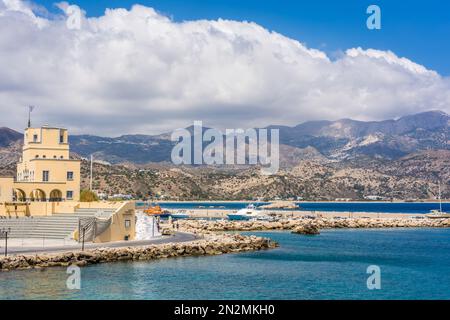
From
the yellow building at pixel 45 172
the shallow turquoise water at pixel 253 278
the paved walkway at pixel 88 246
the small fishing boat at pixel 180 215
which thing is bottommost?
the shallow turquoise water at pixel 253 278

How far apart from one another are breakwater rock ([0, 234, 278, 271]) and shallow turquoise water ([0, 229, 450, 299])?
1.23m

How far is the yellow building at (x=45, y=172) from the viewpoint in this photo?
50469 mm

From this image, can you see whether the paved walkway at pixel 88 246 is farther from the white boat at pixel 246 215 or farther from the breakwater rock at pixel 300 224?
the white boat at pixel 246 215

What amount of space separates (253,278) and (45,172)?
88.8 feet

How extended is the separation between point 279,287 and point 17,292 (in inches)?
550

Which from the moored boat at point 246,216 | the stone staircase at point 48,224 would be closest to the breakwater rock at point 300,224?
the moored boat at point 246,216

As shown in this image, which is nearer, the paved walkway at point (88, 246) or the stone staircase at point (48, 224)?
the paved walkway at point (88, 246)

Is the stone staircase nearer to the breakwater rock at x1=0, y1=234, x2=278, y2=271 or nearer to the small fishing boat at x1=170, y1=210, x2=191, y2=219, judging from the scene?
the breakwater rock at x1=0, y1=234, x2=278, y2=271

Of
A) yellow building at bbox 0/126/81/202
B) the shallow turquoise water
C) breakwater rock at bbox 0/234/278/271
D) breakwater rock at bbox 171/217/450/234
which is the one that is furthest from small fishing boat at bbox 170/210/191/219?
the shallow turquoise water

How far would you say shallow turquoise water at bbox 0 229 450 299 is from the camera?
93.2 ft

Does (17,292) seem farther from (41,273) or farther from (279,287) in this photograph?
(279,287)

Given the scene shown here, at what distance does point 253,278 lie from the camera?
33469 millimetres

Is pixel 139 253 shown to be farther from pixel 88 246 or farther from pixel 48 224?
pixel 48 224

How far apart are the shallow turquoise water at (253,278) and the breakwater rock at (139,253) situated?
123 centimetres
